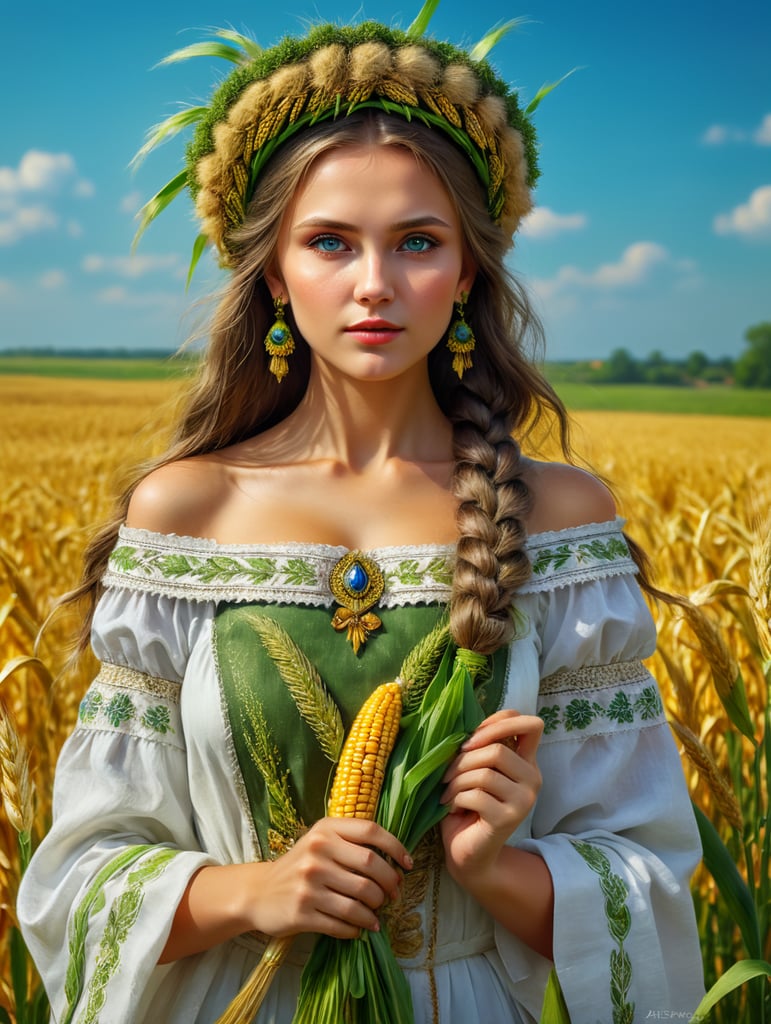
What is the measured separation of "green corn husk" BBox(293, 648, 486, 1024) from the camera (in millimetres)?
1514

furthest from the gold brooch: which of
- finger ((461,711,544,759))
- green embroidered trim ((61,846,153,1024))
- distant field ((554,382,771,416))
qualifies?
distant field ((554,382,771,416))

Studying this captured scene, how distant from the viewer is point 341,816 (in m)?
1.54

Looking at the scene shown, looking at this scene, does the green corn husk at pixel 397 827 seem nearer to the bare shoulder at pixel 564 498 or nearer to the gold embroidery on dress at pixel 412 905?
the gold embroidery on dress at pixel 412 905

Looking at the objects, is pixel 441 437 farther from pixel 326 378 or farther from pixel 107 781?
pixel 107 781

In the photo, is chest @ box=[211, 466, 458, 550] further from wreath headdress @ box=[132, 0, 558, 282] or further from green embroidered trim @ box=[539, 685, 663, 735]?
wreath headdress @ box=[132, 0, 558, 282]

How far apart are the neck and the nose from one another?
24 centimetres

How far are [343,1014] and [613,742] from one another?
607mm

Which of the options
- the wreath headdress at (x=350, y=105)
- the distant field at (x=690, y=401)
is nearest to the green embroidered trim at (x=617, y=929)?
the wreath headdress at (x=350, y=105)

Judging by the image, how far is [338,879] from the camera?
149 centimetres

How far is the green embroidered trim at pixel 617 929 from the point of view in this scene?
5.51 feet

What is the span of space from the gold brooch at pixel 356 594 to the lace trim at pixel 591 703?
33 centimetres

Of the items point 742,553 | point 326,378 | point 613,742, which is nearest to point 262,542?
point 326,378

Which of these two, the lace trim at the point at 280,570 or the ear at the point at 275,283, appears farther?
the ear at the point at 275,283

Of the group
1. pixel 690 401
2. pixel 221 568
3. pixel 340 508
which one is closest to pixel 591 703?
pixel 340 508
